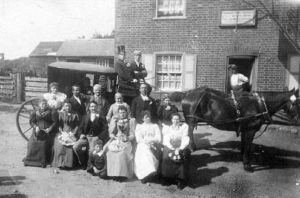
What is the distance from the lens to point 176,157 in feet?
20.0

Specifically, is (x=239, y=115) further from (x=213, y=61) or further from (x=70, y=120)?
(x=213, y=61)

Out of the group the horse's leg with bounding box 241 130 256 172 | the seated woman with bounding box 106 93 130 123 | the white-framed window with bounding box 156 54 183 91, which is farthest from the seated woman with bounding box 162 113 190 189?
the white-framed window with bounding box 156 54 183 91

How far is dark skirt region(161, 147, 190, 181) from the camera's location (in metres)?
6.02

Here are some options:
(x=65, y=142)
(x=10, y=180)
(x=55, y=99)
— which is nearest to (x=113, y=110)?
(x=65, y=142)

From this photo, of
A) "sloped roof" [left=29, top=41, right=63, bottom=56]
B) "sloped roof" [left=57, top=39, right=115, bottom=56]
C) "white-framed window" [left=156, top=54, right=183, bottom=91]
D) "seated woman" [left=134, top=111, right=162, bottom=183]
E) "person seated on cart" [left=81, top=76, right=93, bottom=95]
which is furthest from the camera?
"sloped roof" [left=29, top=41, right=63, bottom=56]

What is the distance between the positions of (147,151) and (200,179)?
4.02ft

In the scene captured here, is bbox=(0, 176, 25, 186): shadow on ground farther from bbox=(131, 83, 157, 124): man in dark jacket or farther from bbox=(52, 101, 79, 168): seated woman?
bbox=(131, 83, 157, 124): man in dark jacket

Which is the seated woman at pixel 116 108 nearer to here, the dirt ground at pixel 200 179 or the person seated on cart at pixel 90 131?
the person seated on cart at pixel 90 131

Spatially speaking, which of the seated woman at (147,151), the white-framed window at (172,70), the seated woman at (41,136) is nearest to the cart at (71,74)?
the seated woman at (41,136)

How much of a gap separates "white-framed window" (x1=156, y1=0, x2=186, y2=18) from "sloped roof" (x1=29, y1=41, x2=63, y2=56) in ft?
119

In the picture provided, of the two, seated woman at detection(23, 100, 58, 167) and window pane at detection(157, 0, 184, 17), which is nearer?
seated woman at detection(23, 100, 58, 167)

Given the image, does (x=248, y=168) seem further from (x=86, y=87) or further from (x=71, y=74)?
(x=71, y=74)

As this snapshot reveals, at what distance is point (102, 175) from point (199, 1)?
29.4 ft

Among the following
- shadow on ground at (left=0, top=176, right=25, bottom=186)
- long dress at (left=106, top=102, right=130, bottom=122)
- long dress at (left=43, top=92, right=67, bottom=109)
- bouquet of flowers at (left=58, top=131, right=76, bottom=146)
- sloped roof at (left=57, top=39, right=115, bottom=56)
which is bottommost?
shadow on ground at (left=0, top=176, right=25, bottom=186)
